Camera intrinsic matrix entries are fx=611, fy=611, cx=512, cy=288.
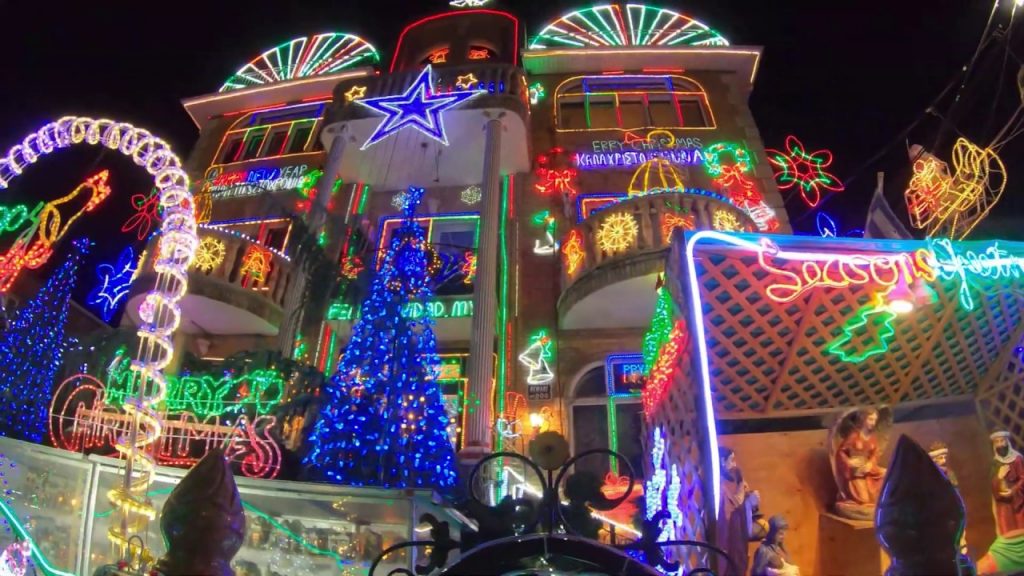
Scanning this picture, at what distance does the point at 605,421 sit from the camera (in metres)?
12.0

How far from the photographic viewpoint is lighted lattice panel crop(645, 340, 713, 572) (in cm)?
568

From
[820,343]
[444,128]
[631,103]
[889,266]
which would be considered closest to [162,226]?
[444,128]

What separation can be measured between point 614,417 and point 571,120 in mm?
8094

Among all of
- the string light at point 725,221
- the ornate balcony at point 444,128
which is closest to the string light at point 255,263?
the ornate balcony at point 444,128

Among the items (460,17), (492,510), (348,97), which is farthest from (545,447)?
(460,17)

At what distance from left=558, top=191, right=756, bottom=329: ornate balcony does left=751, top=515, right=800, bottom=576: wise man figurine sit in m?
5.27

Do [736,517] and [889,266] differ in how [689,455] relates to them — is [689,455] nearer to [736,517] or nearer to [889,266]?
[736,517]

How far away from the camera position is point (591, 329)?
12.7m

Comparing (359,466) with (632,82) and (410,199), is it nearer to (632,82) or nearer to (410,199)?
(410,199)

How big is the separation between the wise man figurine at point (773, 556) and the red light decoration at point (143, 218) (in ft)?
48.2

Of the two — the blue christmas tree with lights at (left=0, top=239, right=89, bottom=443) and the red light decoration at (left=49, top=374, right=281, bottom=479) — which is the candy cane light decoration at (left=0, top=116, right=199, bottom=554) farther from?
the blue christmas tree with lights at (left=0, top=239, right=89, bottom=443)

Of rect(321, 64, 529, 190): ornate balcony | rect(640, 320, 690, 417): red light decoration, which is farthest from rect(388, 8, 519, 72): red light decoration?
rect(640, 320, 690, 417): red light decoration

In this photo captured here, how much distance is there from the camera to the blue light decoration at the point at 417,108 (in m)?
12.8

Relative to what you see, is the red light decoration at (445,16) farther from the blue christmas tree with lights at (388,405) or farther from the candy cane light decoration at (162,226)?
the candy cane light decoration at (162,226)
